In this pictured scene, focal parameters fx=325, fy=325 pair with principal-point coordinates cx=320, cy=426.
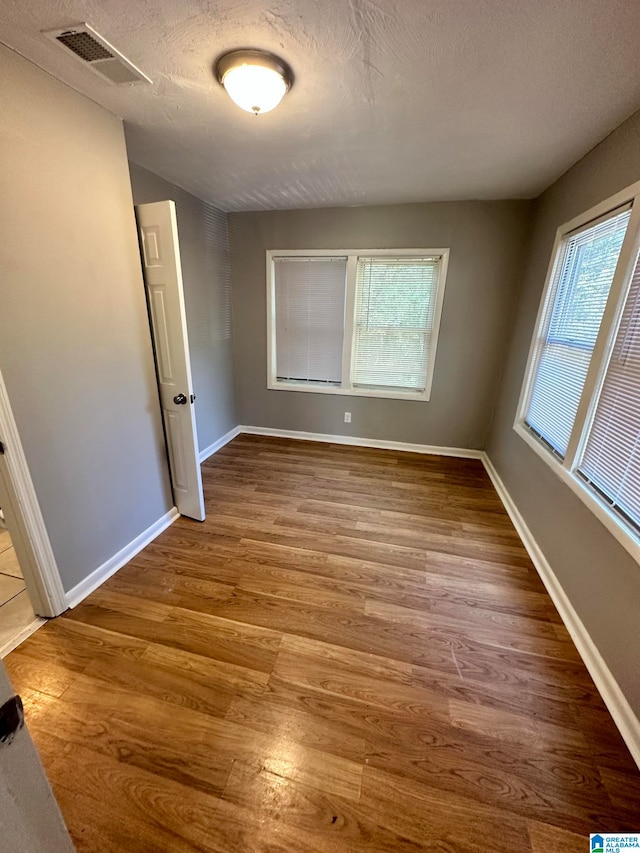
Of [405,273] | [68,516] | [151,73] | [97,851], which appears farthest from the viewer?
[405,273]

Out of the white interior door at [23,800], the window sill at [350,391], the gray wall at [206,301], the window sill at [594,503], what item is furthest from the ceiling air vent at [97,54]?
the window sill at [594,503]

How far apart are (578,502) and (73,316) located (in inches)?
109

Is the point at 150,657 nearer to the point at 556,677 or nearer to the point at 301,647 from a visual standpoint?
the point at 301,647

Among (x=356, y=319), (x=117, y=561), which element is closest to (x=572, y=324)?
(x=356, y=319)

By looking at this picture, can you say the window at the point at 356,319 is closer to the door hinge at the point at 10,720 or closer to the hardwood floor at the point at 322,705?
the hardwood floor at the point at 322,705

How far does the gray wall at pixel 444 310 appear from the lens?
301cm

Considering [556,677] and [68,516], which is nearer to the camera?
[556,677]

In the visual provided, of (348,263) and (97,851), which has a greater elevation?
(348,263)

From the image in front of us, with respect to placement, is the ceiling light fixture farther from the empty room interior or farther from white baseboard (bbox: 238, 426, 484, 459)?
white baseboard (bbox: 238, 426, 484, 459)

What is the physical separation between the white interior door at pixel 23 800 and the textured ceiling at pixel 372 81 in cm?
196

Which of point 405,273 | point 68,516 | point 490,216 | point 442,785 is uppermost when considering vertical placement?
point 490,216

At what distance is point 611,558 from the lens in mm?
1460

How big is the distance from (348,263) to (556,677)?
3425 millimetres

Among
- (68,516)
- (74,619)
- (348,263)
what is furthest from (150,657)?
(348,263)
